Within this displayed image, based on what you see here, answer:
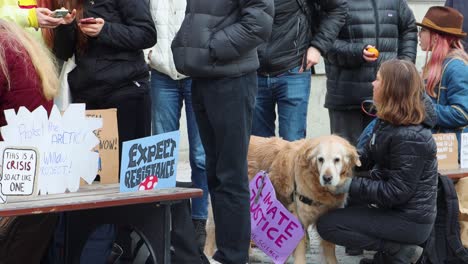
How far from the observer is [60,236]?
513 centimetres

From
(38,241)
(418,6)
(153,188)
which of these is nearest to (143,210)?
(153,188)

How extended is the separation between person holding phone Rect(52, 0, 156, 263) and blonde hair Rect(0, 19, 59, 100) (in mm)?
899

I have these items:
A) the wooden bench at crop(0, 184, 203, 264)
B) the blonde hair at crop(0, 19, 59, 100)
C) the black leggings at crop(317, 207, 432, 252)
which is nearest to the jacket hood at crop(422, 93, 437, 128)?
the black leggings at crop(317, 207, 432, 252)

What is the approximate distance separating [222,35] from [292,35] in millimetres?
1589

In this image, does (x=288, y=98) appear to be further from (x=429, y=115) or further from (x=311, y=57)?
(x=429, y=115)

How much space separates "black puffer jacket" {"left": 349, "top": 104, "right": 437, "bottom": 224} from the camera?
18.3ft

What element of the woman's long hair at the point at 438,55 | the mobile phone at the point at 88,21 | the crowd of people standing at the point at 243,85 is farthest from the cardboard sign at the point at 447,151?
the mobile phone at the point at 88,21

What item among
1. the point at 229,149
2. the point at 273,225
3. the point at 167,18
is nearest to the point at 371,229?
the point at 273,225

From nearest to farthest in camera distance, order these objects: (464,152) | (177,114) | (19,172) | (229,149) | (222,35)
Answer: (19,172), (222,35), (229,149), (464,152), (177,114)

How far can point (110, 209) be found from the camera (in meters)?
4.82

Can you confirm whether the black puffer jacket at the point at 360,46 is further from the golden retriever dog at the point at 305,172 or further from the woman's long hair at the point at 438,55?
the golden retriever dog at the point at 305,172

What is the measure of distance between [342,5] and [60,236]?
2.63 m

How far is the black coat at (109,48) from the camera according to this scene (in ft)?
18.8

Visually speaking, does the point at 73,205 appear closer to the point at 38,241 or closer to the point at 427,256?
the point at 38,241
